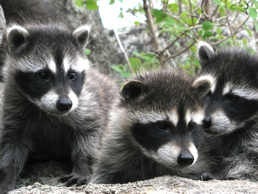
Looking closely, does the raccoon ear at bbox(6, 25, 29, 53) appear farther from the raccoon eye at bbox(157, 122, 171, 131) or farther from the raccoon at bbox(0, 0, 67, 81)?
the raccoon eye at bbox(157, 122, 171, 131)

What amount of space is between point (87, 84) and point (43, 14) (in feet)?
5.71

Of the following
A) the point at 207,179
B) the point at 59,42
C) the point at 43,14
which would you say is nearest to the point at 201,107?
the point at 207,179

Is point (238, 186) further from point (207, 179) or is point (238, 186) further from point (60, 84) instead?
point (60, 84)

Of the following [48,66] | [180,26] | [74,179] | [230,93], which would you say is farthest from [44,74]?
[180,26]

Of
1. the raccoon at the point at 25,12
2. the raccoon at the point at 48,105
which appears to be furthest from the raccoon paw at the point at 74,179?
the raccoon at the point at 25,12

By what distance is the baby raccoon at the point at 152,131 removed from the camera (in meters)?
4.11

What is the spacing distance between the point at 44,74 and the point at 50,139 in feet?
2.20

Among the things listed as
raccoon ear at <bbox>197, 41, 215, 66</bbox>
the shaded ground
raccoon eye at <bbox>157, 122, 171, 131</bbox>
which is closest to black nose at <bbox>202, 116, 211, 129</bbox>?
raccoon eye at <bbox>157, 122, 171, 131</bbox>

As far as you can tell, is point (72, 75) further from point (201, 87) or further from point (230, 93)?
point (230, 93)

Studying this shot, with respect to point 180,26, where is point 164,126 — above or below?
below

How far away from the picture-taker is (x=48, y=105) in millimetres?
4586

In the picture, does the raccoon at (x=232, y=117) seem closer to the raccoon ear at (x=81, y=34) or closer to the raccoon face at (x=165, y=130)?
the raccoon face at (x=165, y=130)

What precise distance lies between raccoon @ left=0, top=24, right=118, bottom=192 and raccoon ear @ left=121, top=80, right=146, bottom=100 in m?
0.47

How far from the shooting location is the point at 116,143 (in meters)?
4.69
